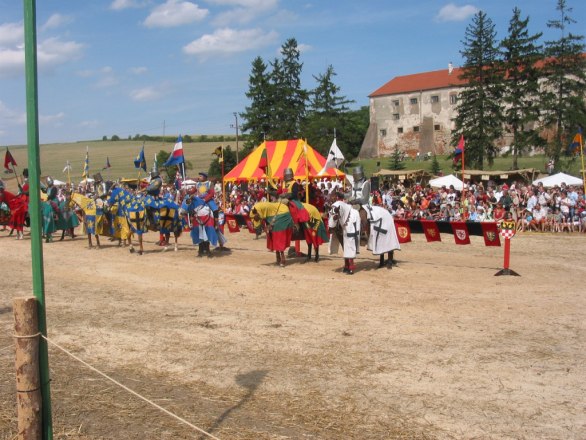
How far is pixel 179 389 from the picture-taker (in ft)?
19.5

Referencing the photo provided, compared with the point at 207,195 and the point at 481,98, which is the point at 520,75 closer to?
the point at 481,98

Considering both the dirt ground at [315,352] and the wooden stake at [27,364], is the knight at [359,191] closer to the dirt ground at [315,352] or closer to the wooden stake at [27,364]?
the dirt ground at [315,352]

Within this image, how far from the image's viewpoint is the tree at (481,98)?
47138mm

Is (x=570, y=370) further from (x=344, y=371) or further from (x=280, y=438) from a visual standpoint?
(x=280, y=438)

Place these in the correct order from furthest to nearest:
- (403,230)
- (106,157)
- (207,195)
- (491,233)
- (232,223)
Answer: (106,157)
(232,223)
(403,230)
(207,195)
(491,233)

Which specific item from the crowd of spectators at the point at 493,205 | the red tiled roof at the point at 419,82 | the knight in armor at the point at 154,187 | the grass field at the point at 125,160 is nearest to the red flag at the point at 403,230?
the crowd of spectators at the point at 493,205

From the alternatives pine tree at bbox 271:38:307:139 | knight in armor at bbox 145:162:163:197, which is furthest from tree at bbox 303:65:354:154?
knight in armor at bbox 145:162:163:197

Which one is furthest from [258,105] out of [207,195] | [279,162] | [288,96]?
[207,195]

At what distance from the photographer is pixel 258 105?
206 ft

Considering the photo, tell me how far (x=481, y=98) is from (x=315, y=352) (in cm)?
4406

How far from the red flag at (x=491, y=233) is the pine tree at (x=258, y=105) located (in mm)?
49966

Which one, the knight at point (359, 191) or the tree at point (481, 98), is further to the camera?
the tree at point (481, 98)

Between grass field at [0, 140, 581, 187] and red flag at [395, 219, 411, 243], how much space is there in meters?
30.7

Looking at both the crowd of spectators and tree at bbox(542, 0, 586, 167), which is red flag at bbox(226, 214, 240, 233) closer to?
the crowd of spectators
